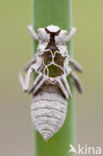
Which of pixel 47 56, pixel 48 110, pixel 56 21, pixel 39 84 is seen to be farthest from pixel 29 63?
pixel 56 21

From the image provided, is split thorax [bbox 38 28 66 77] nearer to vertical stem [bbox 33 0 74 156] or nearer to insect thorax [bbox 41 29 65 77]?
insect thorax [bbox 41 29 65 77]

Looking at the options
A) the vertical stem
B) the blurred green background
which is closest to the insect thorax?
the vertical stem

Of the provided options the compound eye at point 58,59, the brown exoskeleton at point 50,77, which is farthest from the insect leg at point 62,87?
the compound eye at point 58,59

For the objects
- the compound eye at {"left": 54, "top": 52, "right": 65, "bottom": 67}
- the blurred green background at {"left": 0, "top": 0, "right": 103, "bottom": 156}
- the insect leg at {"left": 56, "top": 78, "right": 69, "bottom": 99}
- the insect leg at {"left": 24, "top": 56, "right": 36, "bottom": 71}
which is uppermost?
the compound eye at {"left": 54, "top": 52, "right": 65, "bottom": 67}

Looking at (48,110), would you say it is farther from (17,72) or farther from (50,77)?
(17,72)

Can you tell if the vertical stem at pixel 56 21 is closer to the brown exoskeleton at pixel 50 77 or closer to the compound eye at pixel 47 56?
the brown exoskeleton at pixel 50 77
